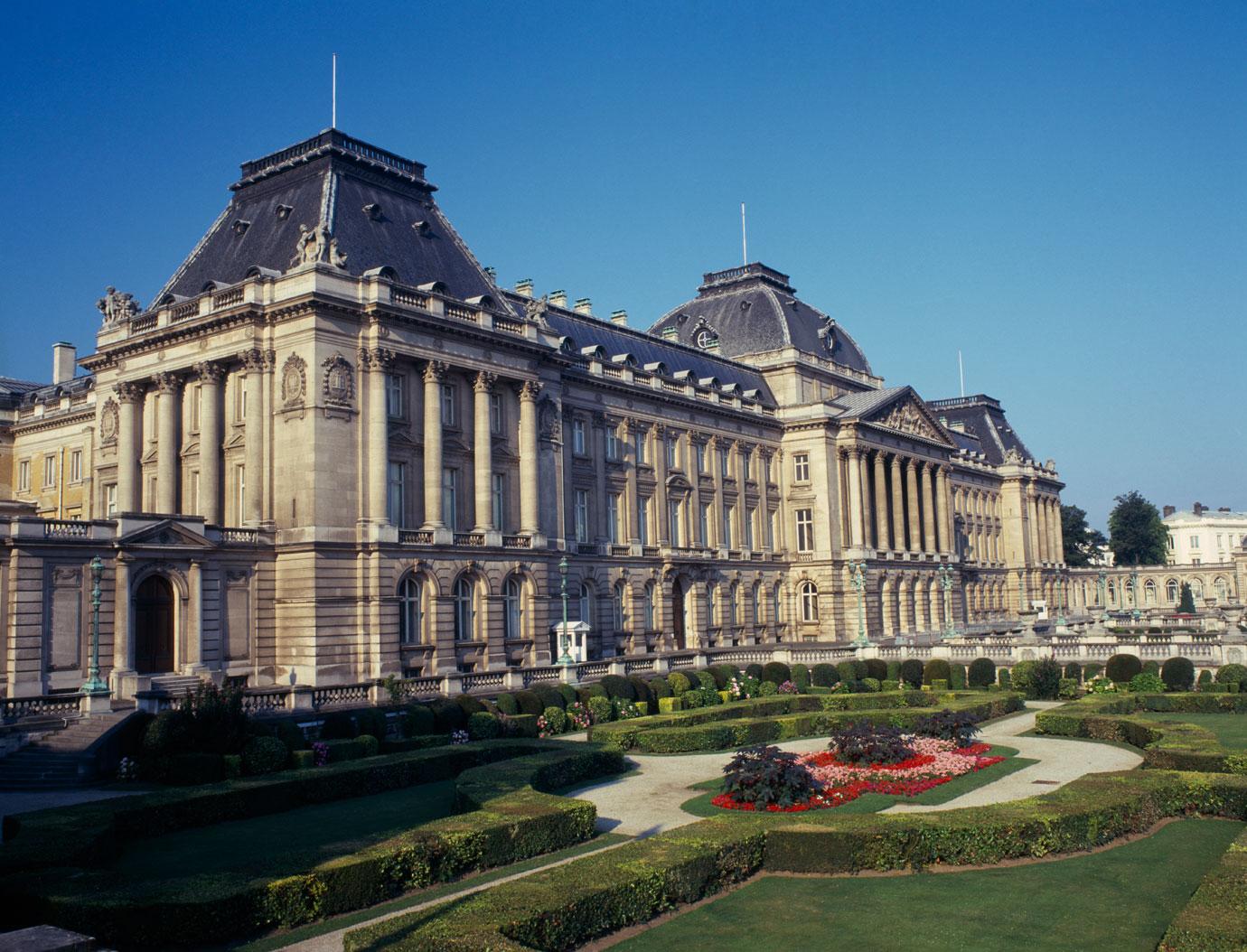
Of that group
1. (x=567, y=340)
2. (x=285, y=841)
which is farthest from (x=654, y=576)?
(x=285, y=841)

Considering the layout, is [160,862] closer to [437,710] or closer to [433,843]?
[433,843]

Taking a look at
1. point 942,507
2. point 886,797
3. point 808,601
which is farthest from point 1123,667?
point 942,507

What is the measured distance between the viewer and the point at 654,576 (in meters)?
70.4

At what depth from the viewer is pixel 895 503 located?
3521 inches

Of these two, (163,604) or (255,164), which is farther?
(255,164)

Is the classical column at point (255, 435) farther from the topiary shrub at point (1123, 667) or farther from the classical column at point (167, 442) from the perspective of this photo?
the topiary shrub at point (1123, 667)

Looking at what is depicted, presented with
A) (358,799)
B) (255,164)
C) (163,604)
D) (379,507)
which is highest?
(255,164)

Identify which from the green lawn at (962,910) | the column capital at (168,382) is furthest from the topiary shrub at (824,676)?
the green lawn at (962,910)

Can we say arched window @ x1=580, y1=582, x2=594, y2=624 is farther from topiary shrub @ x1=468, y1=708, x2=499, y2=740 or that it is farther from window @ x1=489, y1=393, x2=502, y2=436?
topiary shrub @ x1=468, y1=708, x2=499, y2=740

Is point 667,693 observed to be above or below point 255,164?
below

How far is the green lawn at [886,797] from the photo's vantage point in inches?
1032

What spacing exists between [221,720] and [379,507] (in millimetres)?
16815

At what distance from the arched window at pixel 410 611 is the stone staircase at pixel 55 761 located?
1522 cm

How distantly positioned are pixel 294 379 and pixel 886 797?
1221 inches
